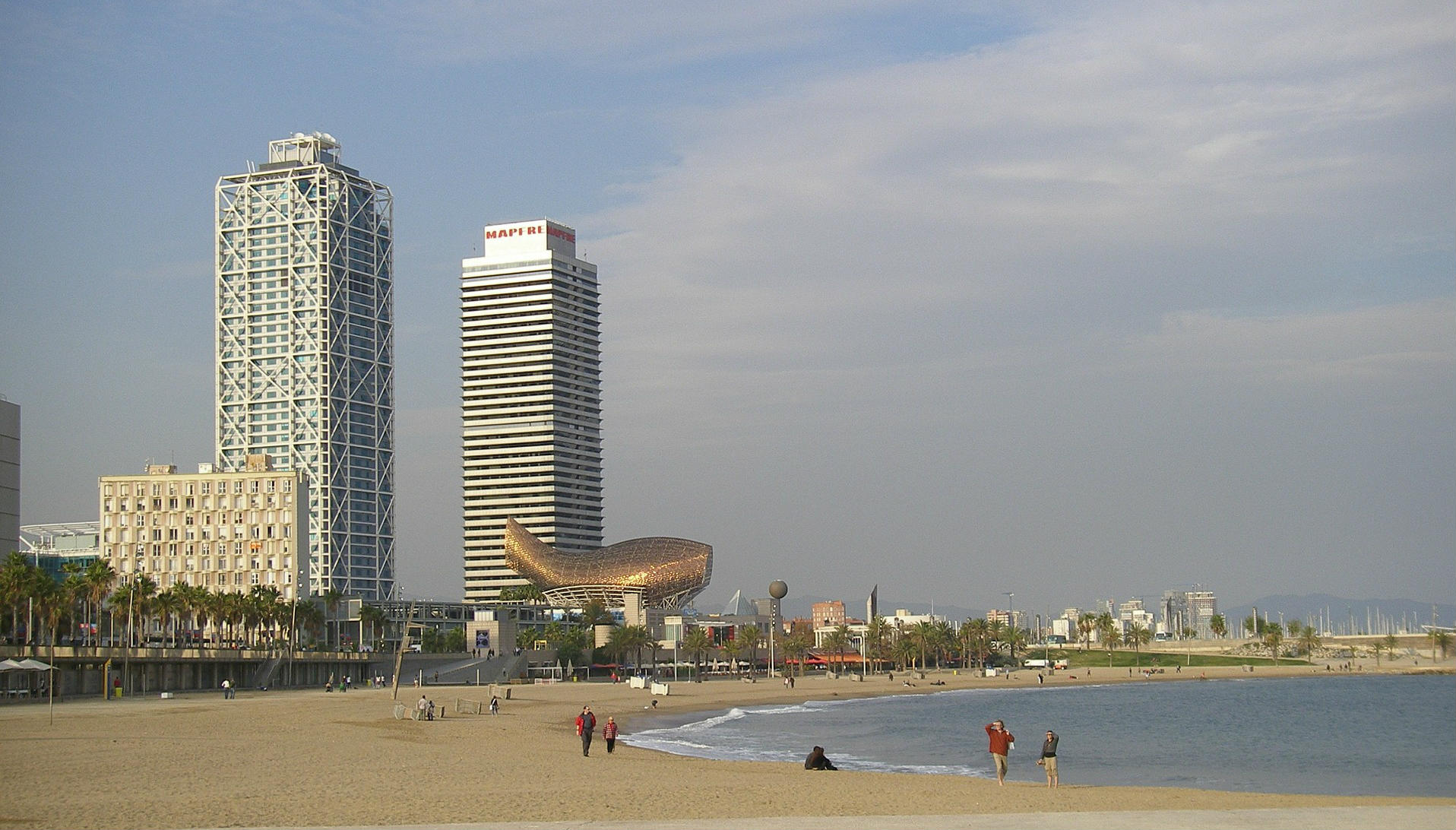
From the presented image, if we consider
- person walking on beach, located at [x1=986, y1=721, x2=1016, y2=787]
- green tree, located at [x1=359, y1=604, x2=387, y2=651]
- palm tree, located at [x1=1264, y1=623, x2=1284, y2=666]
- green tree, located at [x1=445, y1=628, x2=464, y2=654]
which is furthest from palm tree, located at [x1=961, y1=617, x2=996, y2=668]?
person walking on beach, located at [x1=986, y1=721, x2=1016, y2=787]

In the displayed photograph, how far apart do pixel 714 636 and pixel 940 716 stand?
10004cm

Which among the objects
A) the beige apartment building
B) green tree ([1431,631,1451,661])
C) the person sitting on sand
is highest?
the beige apartment building

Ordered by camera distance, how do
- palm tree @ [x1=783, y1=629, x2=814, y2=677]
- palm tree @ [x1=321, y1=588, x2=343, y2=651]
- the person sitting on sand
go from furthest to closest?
palm tree @ [x1=783, y1=629, x2=814, y2=677] → palm tree @ [x1=321, y1=588, x2=343, y2=651] → the person sitting on sand

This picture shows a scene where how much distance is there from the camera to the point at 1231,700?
306ft

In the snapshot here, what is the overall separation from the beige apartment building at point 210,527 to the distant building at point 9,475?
60.6 metres

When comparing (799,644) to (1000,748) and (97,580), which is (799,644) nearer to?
(97,580)

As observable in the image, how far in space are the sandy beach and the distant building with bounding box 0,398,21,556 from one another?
35.4 m

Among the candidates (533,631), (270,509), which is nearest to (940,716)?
(533,631)

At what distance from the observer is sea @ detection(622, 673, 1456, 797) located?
4056cm

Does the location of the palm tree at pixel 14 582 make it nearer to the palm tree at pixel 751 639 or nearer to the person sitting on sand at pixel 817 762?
the person sitting on sand at pixel 817 762

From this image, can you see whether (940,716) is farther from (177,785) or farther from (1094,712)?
(177,785)

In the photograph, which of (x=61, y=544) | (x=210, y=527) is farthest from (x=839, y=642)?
(x=61, y=544)

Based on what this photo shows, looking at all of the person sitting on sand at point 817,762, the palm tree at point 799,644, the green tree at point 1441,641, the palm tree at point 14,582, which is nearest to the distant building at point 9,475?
the palm tree at point 14,582

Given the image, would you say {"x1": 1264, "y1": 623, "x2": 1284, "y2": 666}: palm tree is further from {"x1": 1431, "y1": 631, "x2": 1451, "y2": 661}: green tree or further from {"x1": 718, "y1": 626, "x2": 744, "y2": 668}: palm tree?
{"x1": 718, "y1": 626, "x2": 744, "y2": 668}: palm tree
